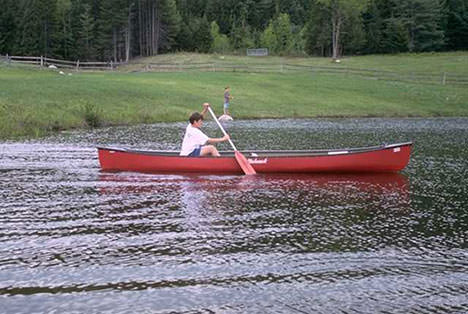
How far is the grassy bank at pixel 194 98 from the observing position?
28672mm

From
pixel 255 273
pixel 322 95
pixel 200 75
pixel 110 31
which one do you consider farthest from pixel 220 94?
pixel 110 31

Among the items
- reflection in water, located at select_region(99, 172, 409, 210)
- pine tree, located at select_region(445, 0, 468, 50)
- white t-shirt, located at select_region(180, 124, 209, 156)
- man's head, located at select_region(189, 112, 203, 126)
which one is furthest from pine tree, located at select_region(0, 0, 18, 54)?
reflection in water, located at select_region(99, 172, 409, 210)

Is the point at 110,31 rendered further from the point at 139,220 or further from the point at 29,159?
the point at 139,220

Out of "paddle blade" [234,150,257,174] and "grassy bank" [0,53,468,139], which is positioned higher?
"grassy bank" [0,53,468,139]

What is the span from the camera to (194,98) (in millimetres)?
39875

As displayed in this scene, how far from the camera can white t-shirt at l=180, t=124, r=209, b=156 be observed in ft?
53.1

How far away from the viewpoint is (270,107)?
39.5 meters

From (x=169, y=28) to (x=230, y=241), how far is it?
96.1 metres

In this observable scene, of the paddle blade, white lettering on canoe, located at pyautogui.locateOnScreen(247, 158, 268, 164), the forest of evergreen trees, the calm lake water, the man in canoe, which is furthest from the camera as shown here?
the forest of evergreen trees

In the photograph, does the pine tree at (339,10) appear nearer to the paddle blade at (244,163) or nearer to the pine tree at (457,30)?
the pine tree at (457,30)

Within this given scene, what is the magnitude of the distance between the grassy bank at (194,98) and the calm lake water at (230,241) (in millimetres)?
11830

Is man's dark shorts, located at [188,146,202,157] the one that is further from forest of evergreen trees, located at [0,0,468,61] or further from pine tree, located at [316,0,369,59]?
forest of evergreen trees, located at [0,0,468,61]

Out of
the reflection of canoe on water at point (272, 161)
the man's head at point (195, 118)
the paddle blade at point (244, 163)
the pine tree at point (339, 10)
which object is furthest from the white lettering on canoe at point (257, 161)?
the pine tree at point (339, 10)

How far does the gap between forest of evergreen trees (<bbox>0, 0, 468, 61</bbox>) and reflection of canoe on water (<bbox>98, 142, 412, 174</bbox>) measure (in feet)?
221
